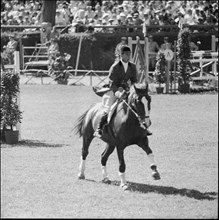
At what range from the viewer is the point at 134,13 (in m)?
36.2

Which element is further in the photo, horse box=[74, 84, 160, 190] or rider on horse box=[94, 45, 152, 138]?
rider on horse box=[94, 45, 152, 138]

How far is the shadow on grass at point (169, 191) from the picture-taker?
11.5 metres

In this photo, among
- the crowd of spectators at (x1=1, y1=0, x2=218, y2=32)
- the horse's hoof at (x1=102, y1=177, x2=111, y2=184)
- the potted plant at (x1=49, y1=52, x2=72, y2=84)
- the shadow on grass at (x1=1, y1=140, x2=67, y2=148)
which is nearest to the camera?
the horse's hoof at (x1=102, y1=177, x2=111, y2=184)

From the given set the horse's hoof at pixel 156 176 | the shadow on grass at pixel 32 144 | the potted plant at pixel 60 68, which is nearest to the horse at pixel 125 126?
the horse's hoof at pixel 156 176

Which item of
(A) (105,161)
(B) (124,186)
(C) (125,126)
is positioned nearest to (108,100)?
(C) (125,126)

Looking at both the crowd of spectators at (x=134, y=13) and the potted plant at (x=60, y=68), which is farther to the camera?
the crowd of spectators at (x=134, y=13)

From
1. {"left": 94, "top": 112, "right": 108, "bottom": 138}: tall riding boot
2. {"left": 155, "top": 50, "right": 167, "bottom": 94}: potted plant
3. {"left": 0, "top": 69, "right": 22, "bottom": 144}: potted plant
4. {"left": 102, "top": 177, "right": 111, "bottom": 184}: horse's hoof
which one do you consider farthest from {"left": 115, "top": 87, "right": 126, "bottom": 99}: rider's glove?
{"left": 155, "top": 50, "right": 167, "bottom": 94}: potted plant

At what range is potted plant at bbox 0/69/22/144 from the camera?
57.2 feet

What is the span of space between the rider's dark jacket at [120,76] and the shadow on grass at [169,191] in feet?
5.28

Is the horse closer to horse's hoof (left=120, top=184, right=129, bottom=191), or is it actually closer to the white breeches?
horse's hoof (left=120, top=184, right=129, bottom=191)

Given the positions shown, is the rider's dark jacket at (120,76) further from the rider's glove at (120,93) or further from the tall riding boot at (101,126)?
the tall riding boot at (101,126)

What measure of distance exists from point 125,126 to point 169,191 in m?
1.29

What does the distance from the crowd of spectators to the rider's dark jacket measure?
21013 millimetres

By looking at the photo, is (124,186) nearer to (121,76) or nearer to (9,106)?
(121,76)
